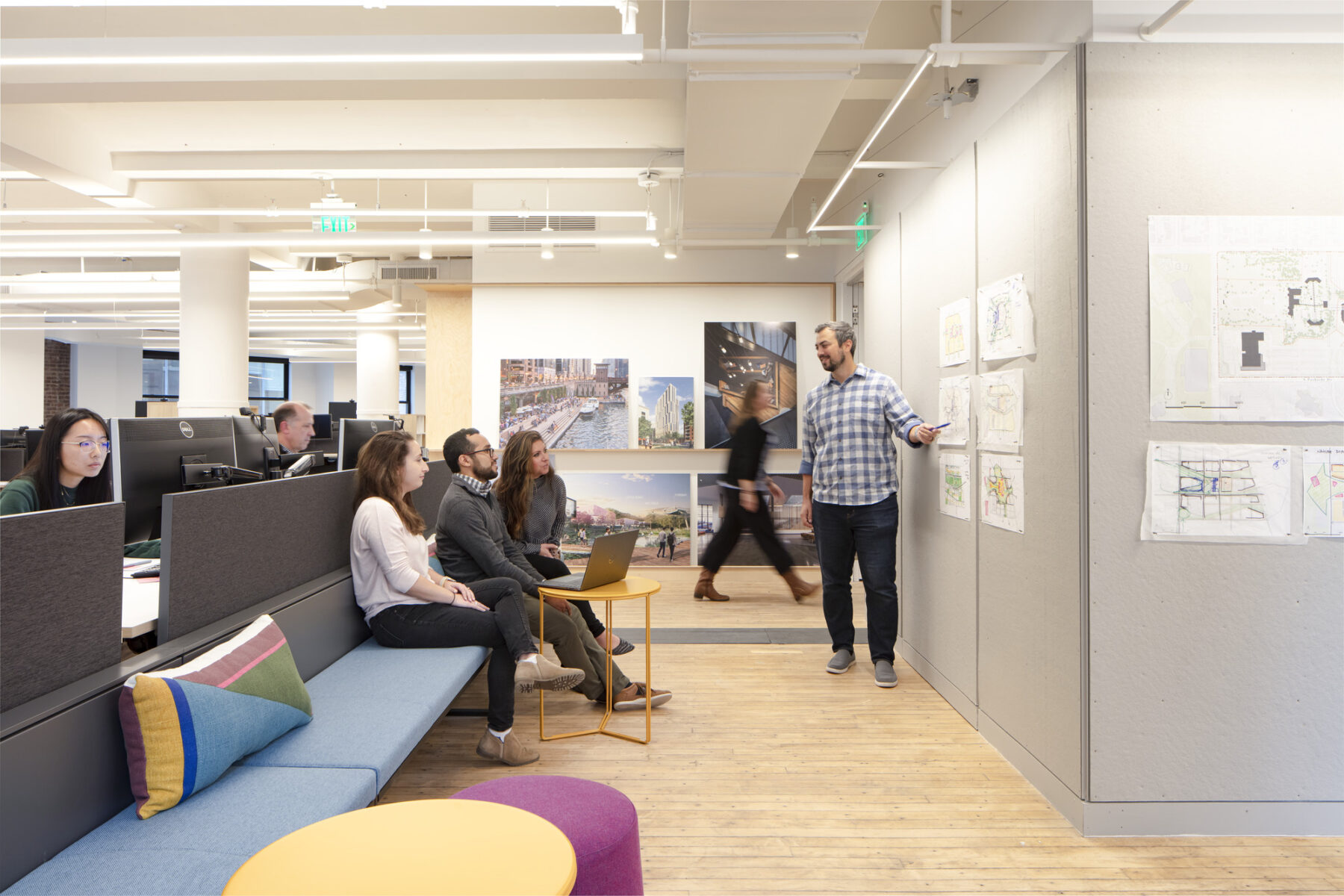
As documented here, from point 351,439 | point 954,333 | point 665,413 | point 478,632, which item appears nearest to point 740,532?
point 665,413

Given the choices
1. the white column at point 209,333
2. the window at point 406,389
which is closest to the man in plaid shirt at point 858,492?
the white column at point 209,333

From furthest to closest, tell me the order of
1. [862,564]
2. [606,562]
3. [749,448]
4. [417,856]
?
[749,448] < [862,564] < [606,562] < [417,856]

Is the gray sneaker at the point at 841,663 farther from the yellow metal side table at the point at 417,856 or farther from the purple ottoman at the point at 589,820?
the yellow metal side table at the point at 417,856

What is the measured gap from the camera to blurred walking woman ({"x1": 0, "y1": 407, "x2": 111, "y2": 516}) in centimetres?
298

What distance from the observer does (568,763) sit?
3156 mm

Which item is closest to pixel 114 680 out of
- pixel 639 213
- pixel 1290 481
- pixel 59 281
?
pixel 1290 481

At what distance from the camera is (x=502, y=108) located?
586 cm

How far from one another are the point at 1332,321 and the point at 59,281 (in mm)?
13156

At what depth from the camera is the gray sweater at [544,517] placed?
452 cm

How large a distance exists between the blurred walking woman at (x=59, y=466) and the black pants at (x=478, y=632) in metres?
1.27

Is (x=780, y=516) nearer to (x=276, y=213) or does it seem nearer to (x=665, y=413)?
(x=665, y=413)

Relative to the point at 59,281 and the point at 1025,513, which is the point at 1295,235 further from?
the point at 59,281

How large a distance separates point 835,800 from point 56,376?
2031 cm

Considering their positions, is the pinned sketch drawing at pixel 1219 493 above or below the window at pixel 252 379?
below
